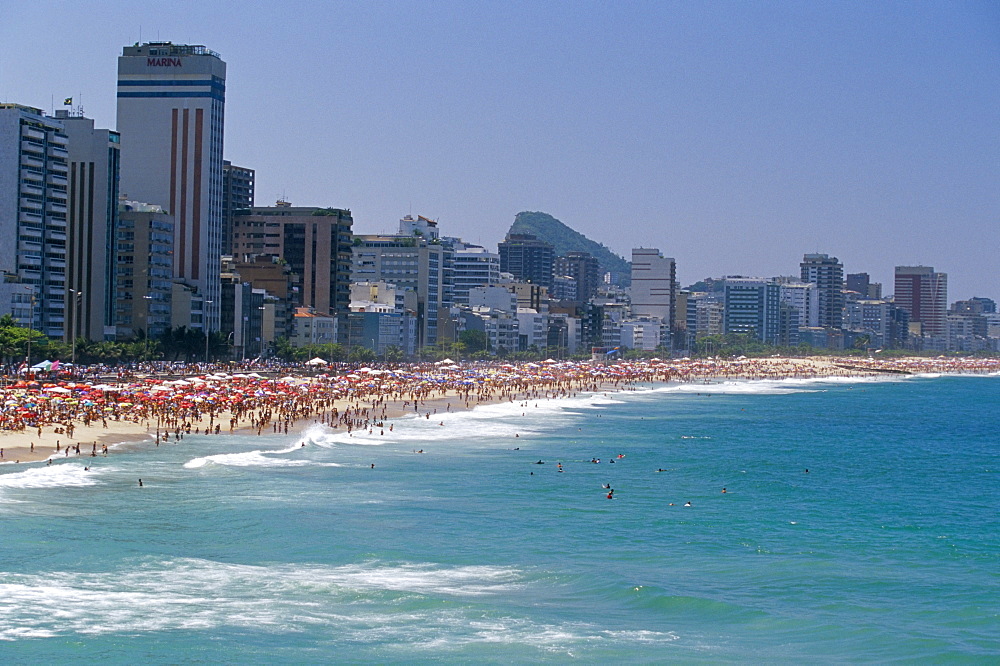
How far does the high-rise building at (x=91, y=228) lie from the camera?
12575cm

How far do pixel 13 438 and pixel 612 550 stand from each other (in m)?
34.9

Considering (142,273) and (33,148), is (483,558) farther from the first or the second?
(142,273)

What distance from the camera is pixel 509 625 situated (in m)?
28.1

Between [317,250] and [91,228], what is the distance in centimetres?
5149

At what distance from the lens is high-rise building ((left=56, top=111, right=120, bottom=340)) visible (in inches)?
4951

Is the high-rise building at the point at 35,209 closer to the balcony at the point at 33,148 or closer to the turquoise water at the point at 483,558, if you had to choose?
the balcony at the point at 33,148

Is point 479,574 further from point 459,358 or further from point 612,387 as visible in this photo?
point 459,358

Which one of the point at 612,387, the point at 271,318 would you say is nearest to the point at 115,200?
the point at 271,318

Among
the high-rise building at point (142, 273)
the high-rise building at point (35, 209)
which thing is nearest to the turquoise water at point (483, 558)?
the high-rise building at point (35, 209)

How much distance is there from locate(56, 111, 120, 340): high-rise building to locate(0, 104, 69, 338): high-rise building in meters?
1.98

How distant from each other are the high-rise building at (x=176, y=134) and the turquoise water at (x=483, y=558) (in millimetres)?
88327

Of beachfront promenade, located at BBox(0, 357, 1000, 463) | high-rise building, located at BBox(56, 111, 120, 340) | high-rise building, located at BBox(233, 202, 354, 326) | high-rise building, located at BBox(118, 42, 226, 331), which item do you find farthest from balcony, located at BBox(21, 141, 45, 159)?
high-rise building, located at BBox(233, 202, 354, 326)

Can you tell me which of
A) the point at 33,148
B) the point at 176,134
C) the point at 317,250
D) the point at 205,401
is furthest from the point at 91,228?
the point at 205,401

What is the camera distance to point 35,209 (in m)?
121
